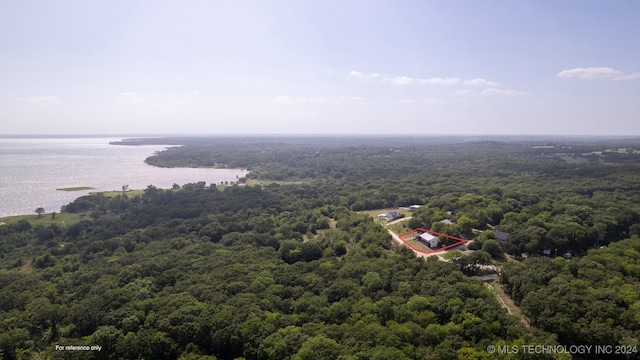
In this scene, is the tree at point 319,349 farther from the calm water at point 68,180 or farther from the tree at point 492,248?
the calm water at point 68,180

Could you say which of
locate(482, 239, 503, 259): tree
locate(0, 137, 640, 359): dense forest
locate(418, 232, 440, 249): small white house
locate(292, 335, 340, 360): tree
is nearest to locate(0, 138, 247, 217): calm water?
locate(0, 137, 640, 359): dense forest

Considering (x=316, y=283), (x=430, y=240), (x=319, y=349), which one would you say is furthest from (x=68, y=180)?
(x=319, y=349)

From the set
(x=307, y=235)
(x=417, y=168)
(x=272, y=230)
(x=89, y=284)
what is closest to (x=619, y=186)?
(x=417, y=168)

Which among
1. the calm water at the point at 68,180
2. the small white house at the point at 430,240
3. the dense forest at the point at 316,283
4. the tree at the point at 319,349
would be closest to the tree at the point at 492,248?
the dense forest at the point at 316,283

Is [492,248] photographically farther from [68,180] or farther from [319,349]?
[68,180]

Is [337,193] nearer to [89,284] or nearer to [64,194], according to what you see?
[89,284]

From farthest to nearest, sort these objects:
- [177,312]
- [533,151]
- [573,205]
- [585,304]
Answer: [533,151] < [573,205] < [177,312] < [585,304]
